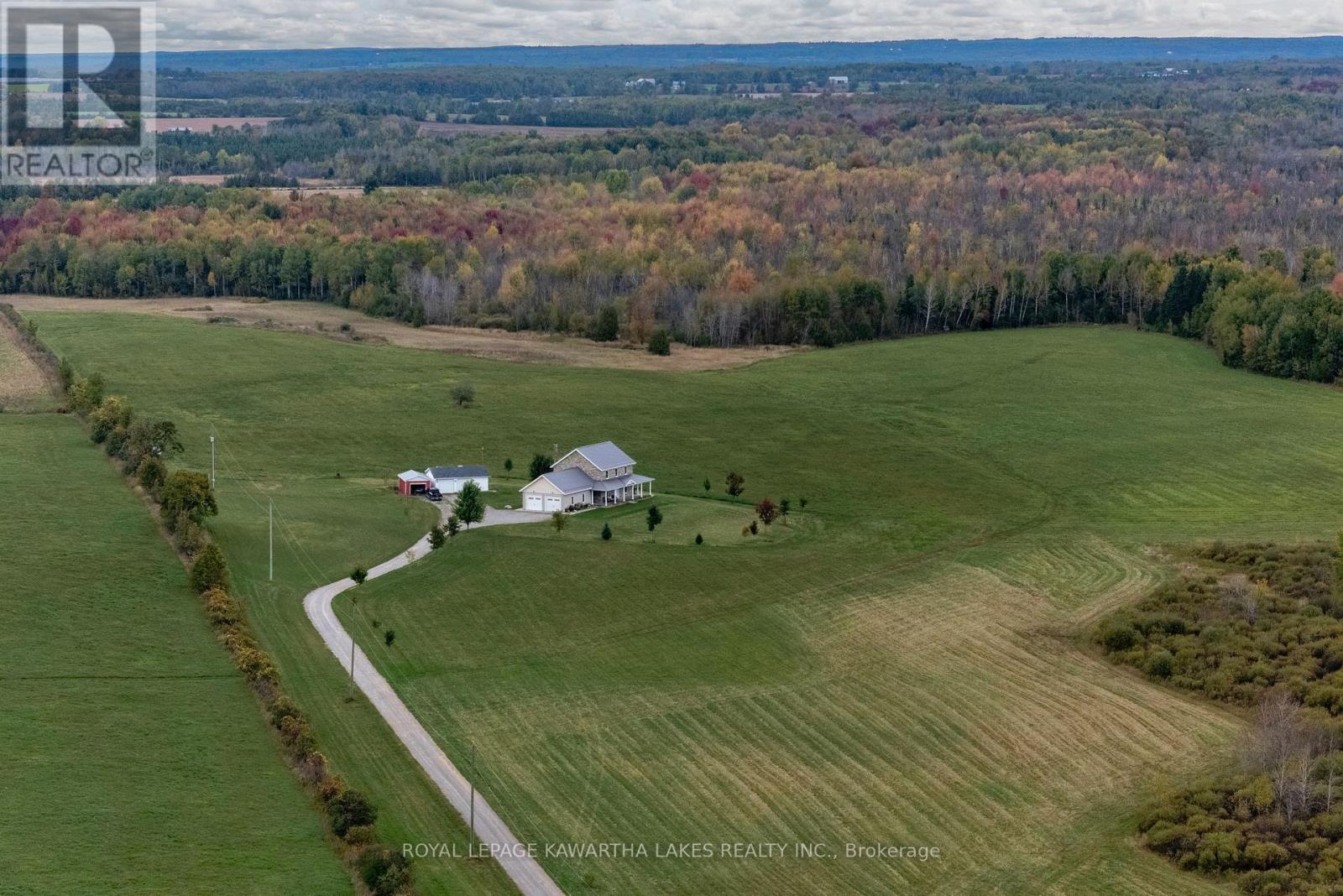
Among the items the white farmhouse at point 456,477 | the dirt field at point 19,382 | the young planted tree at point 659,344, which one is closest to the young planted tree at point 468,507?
the white farmhouse at point 456,477

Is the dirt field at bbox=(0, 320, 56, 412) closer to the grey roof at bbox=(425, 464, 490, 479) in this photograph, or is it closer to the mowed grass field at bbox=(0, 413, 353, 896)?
the mowed grass field at bbox=(0, 413, 353, 896)

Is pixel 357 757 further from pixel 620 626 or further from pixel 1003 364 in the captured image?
pixel 1003 364

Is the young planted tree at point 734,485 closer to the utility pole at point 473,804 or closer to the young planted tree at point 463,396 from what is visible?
the young planted tree at point 463,396

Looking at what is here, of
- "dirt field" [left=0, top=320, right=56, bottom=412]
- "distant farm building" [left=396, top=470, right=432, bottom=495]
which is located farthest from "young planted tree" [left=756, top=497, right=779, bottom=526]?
"dirt field" [left=0, top=320, right=56, bottom=412]

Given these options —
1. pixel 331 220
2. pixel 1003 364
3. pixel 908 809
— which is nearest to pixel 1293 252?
pixel 1003 364

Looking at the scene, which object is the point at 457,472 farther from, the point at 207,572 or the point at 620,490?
the point at 207,572
